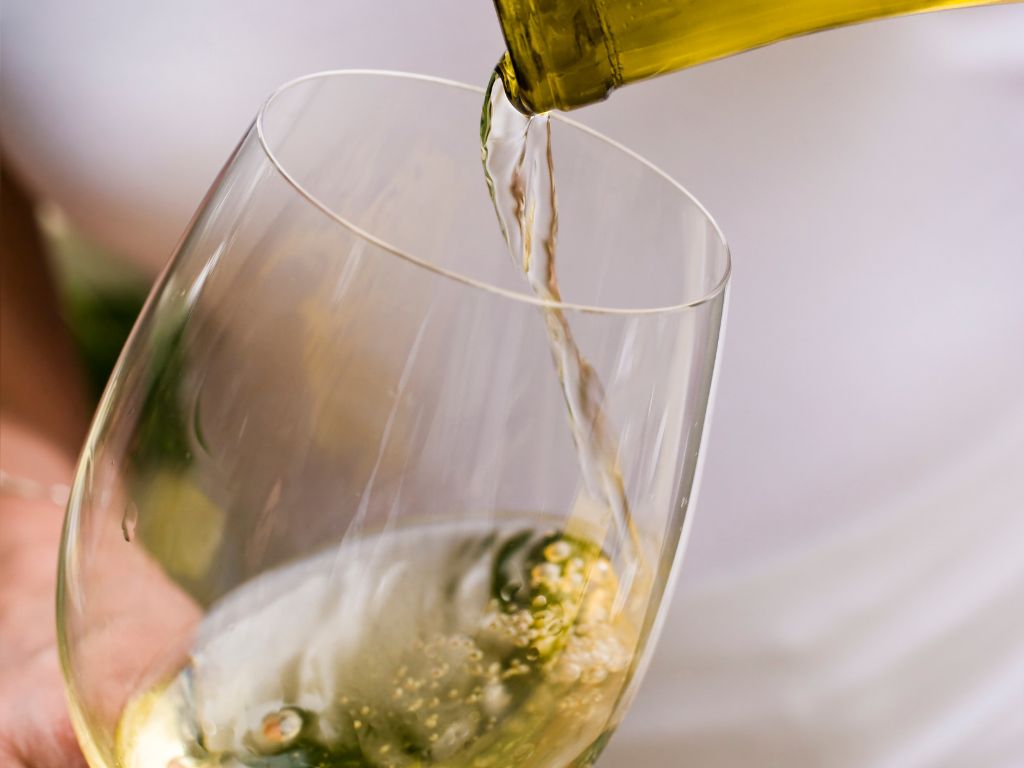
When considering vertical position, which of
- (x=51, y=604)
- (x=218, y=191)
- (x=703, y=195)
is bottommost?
(x=51, y=604)

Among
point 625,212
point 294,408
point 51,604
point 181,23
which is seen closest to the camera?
point 294,408

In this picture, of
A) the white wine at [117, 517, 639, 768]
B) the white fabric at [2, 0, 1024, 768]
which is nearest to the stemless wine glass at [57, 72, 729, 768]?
the white wine at [117, 517, 639, 768]

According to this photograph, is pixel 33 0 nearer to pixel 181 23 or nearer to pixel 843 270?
pixel 181 23

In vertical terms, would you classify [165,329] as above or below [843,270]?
below

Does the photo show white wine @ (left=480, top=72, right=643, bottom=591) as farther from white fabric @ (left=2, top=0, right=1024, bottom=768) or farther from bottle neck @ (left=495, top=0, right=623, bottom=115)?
white fabric @ (left=2, top=0, right=1024, bottom=768)

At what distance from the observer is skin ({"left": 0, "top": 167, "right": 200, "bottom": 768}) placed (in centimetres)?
27

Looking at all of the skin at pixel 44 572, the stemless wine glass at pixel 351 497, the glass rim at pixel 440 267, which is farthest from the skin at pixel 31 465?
the glass rim at pixel 440 267

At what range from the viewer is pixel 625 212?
353mm

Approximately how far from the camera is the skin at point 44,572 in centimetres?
27

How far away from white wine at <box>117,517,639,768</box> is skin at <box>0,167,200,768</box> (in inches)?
0.5

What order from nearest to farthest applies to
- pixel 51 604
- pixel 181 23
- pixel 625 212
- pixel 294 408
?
1. pixel 294 408
2. pixel 625 212
3. pixel 51 604
4. pixel 181 23

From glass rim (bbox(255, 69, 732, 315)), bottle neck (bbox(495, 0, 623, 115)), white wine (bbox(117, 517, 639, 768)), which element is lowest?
white wine (bbox(117, 517, 639, 768))

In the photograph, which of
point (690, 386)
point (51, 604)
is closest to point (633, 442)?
point (690, 386)

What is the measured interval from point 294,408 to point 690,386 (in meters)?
0.10
